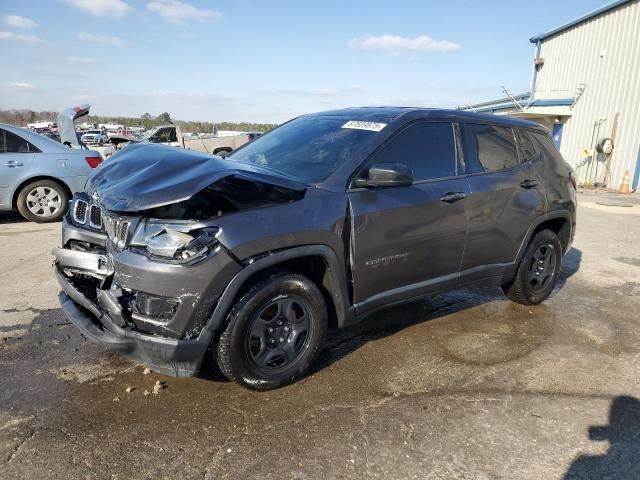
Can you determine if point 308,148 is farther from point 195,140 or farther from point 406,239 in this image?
point 195,140

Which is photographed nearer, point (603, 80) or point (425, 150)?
point (425, 150)

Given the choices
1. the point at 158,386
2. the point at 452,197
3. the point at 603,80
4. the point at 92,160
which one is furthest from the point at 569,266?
the point at 603,80

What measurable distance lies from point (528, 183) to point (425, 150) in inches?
50.6

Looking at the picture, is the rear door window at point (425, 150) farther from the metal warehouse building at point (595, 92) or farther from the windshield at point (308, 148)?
the metal warehouse building at point (595, 92)

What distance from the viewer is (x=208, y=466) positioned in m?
2.49

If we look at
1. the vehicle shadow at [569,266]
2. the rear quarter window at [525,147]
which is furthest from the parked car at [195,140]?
the rear quarter window at [525,147]

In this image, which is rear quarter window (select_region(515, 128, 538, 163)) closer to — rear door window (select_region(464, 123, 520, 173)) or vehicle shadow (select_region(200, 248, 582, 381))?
rear door window (select_region(464, 123, 520, 173))

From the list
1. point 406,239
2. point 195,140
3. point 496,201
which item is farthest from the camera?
point 195,140

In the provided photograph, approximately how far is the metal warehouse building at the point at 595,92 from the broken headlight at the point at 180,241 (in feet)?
56.5

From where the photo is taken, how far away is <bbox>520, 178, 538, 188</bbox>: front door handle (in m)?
4.47

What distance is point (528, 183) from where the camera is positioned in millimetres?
4531

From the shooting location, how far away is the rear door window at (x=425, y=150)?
12.0 feet

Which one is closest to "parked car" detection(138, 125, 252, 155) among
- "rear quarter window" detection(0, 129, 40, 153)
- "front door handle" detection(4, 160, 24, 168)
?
"rear quarter window" detection(0, 129, 40, 153)

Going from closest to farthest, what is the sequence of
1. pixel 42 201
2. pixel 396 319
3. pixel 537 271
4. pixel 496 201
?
1. pixel 496 201
2. pixel 396 319
3. pixel 537 271
4. pixel 42 201
